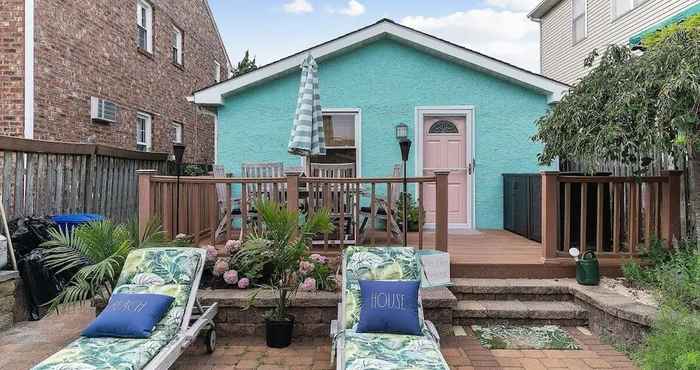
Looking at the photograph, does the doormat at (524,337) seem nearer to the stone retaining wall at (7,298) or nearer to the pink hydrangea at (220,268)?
the pink hydrangea at (220,268)

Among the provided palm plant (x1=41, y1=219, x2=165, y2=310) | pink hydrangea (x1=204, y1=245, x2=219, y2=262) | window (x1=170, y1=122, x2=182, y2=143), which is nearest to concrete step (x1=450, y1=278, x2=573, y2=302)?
pink hydrangea (x1=204, y1=245, x2=219, y2=262)

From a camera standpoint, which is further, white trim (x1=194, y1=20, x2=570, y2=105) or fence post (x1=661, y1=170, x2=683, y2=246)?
white trim (x1=194, y1=20, x2=570, y2=105)

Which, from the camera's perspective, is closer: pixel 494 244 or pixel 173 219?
pixel 173 219

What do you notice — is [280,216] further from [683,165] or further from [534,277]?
[683,165]

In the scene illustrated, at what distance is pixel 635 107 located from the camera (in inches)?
172


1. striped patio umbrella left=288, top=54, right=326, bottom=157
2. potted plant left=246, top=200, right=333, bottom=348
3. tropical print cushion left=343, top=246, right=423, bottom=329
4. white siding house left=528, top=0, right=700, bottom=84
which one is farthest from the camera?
white siding house left=528, top=0, right=700, bottom=84

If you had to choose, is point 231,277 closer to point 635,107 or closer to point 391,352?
point 391,352

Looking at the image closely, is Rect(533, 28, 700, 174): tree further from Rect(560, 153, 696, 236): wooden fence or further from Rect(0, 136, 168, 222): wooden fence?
Rect(0, 136, 168, 222): wooden fence

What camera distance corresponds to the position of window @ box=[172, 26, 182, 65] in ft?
41.3

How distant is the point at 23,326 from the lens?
4.74 m

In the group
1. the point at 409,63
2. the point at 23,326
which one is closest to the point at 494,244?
the point at 409,63

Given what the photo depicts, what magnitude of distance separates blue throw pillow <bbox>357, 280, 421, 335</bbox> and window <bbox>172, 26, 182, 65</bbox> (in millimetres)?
10432

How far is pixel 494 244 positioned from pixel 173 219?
13.2ft

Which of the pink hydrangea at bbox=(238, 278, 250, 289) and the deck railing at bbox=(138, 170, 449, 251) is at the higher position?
the deck railing at bbox=(138, 170, 449, 251)
